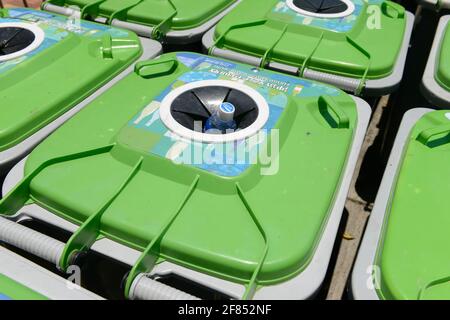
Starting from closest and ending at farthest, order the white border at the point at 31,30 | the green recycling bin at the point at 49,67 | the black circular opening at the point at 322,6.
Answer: the green recycling bin at the point at 49,67 → the white border at the point at 31,30 → the black circular opening at the point at 322,6

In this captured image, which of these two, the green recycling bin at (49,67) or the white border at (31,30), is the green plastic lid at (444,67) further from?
the white border at (31,30)

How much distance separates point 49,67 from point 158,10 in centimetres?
51

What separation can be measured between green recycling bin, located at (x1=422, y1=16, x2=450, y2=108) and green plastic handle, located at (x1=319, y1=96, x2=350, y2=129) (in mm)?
336

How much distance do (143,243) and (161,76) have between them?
59 cm

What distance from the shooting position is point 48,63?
128 centimetres

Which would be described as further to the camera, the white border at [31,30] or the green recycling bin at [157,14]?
the green recycling bin at [157,14]

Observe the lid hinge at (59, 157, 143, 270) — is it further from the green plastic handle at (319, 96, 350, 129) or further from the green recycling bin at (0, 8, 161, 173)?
the green plastic handle at (319, 96, 350, 129)

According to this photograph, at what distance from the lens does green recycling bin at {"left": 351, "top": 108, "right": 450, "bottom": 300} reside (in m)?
0.79

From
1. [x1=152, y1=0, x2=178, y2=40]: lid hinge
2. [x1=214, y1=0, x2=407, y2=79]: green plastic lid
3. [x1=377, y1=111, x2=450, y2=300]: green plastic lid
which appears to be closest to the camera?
[x1=377, y1=111, x2=450, y2=300]: green plastic lid

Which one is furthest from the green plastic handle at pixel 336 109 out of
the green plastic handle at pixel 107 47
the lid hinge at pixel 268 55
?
the green plastic handle at pixel 107 47

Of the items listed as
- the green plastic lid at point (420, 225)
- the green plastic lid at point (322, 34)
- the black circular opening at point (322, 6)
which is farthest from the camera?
the black circular opening at point (322, 6)

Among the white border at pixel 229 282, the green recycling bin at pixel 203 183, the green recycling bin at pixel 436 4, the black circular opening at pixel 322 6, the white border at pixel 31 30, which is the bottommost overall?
the white border at pixel 229 282

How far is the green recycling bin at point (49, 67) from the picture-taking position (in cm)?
110

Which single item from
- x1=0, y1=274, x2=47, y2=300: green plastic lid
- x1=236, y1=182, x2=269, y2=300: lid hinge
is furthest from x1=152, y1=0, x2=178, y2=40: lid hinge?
x1=0, y1=274, x2=47, y2=300: green plastic lid
